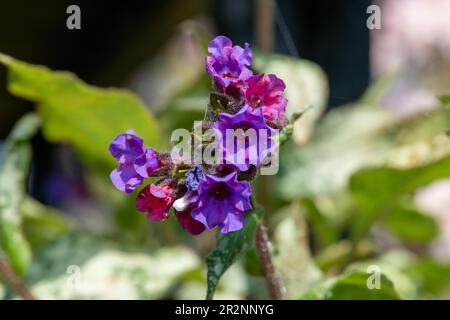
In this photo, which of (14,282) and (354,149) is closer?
(14,282)

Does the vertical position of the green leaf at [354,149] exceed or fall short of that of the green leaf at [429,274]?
it exceeds it

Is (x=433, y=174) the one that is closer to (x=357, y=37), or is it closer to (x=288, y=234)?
(x=288, y=234)

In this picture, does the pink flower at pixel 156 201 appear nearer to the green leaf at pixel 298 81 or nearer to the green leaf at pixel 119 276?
the green leaf at pixel 119 276

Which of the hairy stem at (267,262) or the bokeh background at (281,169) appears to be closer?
the hairy stem at (267,262)

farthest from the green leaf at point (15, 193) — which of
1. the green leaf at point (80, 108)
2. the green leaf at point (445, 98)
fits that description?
the green leaf at point (445, 98)

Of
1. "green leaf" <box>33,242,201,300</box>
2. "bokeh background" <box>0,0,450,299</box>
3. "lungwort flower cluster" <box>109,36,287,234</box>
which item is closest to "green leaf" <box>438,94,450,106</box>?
"bokeh background" <box>0,0,450,299</box>

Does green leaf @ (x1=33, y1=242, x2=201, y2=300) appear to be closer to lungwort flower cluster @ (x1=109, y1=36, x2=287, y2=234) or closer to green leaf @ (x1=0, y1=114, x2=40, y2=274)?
green leaf @ (x1=0, y1=114, x2=40, y2=274)

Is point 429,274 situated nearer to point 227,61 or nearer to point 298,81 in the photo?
point 298,81

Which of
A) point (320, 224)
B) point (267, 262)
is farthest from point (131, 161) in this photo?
point (320, 224)
